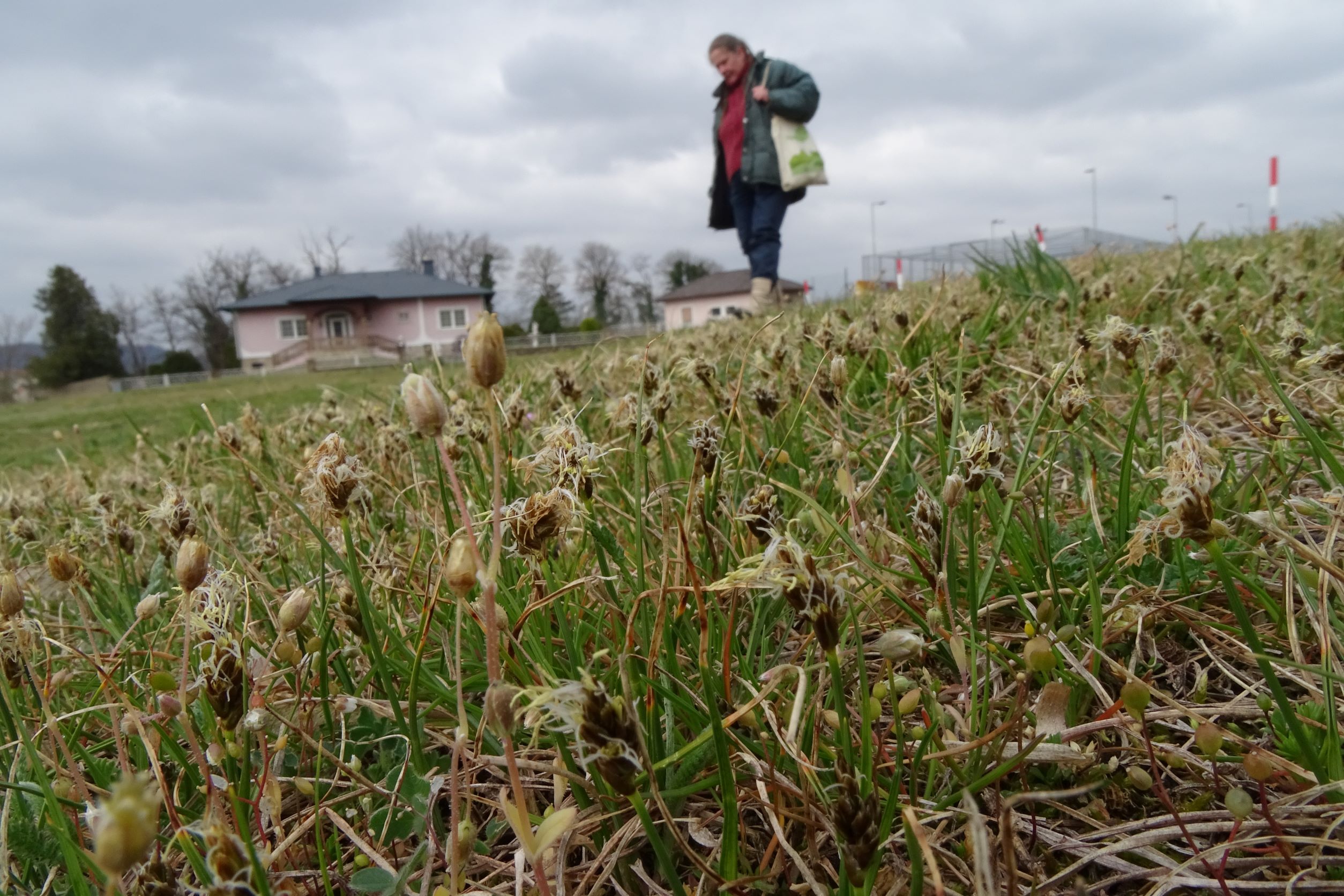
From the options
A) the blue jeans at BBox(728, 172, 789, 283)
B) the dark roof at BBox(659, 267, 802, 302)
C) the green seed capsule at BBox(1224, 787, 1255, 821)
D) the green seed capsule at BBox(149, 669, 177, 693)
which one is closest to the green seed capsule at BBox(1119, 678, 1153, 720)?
the green seed capsule at BBox(1224, 787, 1255, 821)

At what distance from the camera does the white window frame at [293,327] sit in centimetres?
5469

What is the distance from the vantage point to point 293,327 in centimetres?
5491

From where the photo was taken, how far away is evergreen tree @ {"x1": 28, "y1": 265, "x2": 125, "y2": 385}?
5412 centimetres

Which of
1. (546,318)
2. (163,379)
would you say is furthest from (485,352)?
(546,318)

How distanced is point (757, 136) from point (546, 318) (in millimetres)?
59627

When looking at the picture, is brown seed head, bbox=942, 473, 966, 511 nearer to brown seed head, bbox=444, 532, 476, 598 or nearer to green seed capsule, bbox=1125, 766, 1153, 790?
green seed capsule, bbox=1125, 766, 1153, 790

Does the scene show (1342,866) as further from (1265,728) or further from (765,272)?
(765,272)

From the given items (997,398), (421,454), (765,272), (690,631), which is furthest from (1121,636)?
(765,272)

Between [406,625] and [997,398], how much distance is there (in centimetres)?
127

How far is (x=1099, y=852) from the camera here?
877 millimetres

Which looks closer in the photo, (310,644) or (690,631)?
(690,631)

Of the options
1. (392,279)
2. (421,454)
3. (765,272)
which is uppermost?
(392,279)

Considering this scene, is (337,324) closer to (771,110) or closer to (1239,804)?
(771,110)

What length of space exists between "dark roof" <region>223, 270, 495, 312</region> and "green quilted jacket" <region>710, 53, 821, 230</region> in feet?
169
